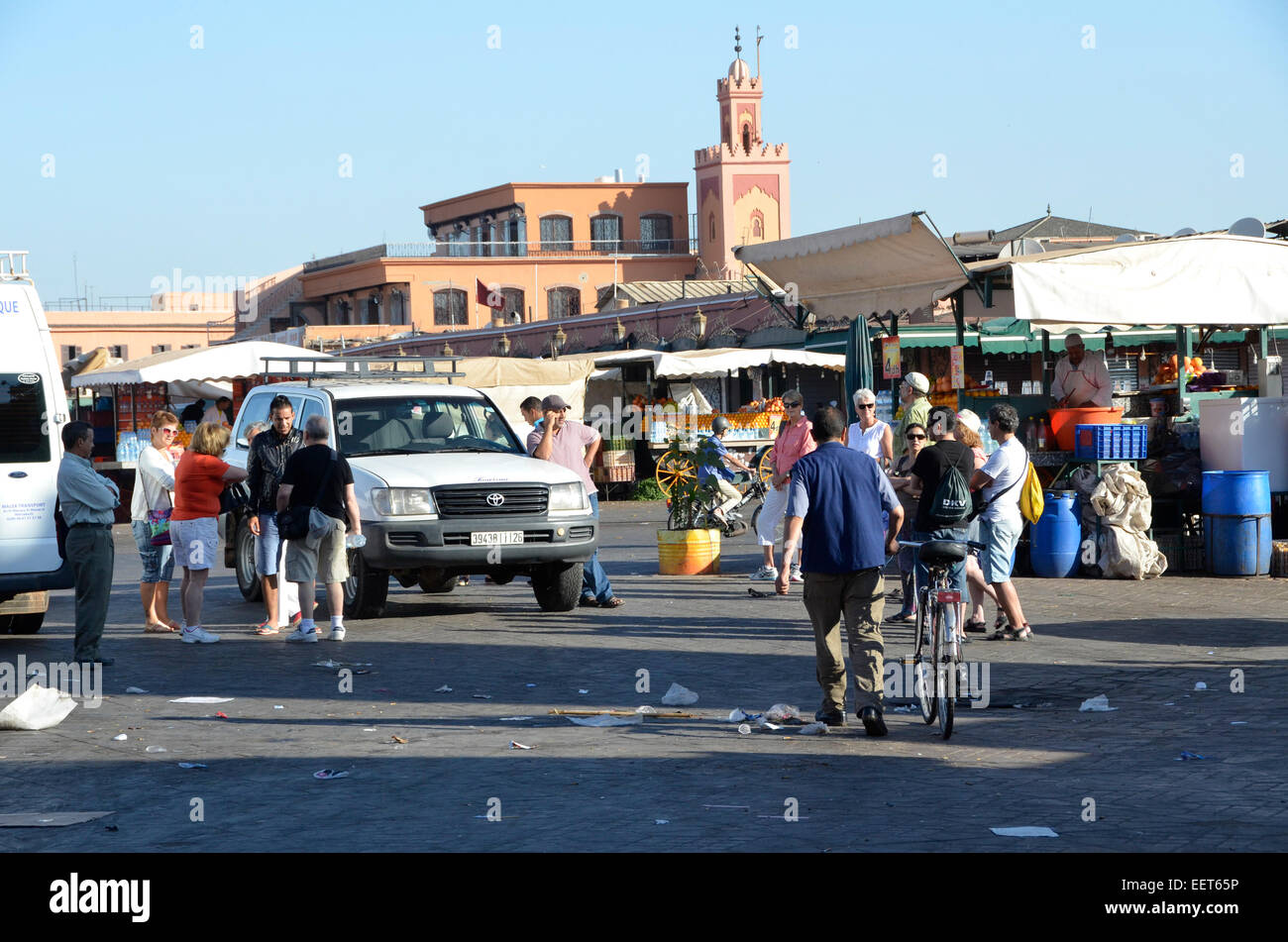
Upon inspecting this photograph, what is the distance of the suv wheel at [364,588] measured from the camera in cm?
1389

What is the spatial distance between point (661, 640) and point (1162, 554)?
254 inches

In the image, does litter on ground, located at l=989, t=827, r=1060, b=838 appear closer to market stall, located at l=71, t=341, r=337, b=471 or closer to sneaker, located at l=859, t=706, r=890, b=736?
sneaker, located at l=859, t=706, r=890, b=736

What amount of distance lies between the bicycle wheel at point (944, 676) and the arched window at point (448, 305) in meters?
69.3

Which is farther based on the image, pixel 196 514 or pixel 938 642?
pixel 196 514

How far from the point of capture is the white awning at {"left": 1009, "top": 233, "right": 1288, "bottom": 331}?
51.5 feet

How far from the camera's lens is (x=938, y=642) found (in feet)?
29.4

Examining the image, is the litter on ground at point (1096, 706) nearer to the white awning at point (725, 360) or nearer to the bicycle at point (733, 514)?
the bicycle at point (733, 514)

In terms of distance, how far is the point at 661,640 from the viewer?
493 inches

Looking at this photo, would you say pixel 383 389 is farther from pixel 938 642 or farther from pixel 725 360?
pixel 725 360

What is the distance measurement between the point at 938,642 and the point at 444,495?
19.0 ft

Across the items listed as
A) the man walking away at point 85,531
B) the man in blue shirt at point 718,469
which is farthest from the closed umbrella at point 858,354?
the man walking away at point 85,531

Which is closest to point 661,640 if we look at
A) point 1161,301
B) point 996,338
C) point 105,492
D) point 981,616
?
point 981,616
